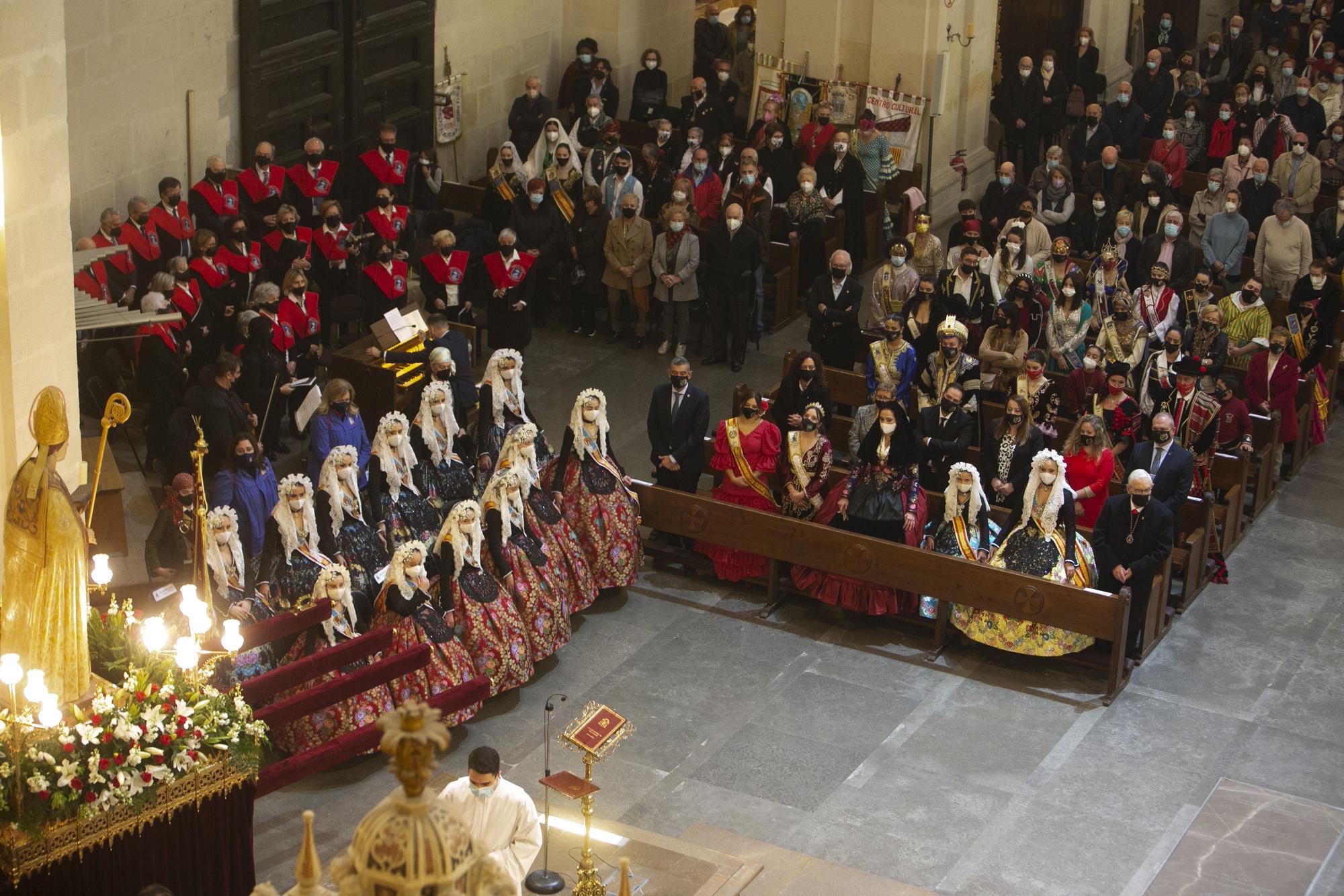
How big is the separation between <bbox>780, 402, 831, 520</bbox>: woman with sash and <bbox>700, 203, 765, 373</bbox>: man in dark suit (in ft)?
12.5

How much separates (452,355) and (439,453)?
6.58 ft

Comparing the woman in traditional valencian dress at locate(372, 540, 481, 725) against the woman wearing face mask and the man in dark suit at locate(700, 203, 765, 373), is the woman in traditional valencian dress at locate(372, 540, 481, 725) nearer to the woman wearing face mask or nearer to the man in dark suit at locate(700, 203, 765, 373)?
the man in dark suit at locate(700, 203, 765, 373)

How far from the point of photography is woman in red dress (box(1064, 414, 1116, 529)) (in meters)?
14.1

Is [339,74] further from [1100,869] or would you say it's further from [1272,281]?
[1100,869]

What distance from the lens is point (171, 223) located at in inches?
656

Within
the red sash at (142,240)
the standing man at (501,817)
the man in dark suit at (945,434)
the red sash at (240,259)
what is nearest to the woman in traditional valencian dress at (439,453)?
the red sash at (240,259)

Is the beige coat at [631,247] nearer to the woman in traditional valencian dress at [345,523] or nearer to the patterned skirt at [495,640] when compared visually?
the woman in traditional valencian dress at [345,523]

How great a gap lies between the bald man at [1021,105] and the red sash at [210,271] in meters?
9.73

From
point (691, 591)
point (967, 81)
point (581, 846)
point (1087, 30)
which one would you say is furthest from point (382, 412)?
point (1087, 30)

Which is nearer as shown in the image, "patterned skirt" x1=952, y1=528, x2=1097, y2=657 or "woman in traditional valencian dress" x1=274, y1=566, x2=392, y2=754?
"woman in traditional valencian dress" x1=274, y1=566, x2=392, y2=754

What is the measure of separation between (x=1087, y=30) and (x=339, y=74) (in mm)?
9284

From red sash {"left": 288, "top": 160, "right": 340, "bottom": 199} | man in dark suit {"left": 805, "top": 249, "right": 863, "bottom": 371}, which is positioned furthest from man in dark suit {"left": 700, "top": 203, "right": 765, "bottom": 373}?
red sash {"left": 288, "top": 160, "right": 340, "bottom": 199}

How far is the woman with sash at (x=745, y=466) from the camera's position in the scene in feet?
47.2

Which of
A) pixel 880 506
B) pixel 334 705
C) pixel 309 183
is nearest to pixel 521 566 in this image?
pixel 334 705
